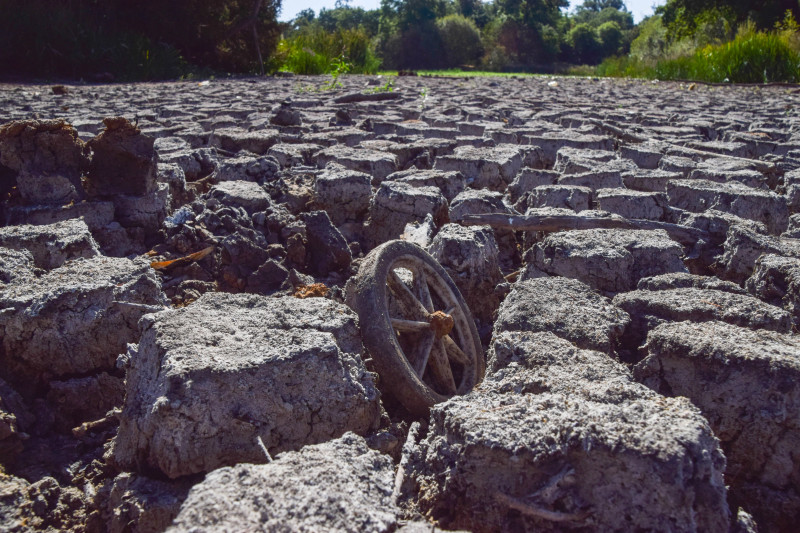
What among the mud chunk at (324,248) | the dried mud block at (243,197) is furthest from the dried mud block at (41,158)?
the mud chunk at (324,248)

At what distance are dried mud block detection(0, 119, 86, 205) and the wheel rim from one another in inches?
68.9

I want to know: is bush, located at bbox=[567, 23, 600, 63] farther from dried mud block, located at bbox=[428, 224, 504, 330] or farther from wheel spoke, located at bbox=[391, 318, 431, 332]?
wheel spoke, located at bbox=[391, 318, 431, 332]

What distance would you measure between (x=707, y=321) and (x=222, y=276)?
1.94 metres

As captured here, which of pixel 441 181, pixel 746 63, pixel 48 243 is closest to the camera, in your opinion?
pixel 48 243

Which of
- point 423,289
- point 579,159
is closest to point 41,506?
point 423,289

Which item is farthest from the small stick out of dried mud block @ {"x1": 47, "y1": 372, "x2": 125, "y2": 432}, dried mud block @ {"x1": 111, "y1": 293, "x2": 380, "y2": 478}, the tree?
the tree

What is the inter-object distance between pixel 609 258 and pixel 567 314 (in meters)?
0.58

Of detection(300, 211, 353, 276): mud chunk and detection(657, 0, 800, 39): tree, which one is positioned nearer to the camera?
detection(300, 211, 353, 276): mud chunk

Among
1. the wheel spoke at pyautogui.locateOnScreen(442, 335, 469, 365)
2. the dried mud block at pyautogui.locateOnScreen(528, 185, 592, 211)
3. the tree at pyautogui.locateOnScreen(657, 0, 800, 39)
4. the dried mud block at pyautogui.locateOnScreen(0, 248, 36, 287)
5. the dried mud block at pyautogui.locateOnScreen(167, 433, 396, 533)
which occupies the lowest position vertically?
the wheel spoke at pyautogui.locateOnScreen(442, 335, 469, 365)

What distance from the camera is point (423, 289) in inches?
88.6

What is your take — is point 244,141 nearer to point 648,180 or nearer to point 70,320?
point 648,180

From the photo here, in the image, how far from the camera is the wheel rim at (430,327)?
2055mm

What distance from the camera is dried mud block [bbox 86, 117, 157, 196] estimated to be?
116 inches

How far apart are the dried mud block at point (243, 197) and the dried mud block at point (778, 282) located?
7.60 feet
